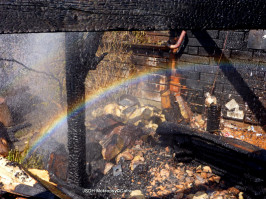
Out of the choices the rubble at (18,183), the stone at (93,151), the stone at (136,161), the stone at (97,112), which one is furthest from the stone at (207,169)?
the stone at (97,112)

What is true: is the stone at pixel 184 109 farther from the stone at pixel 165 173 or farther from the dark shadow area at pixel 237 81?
the stone at pixel 165 173

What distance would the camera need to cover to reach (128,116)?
611 cm

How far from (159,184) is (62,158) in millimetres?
1833

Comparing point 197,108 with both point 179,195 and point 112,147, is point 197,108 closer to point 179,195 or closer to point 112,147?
A: point 112,147

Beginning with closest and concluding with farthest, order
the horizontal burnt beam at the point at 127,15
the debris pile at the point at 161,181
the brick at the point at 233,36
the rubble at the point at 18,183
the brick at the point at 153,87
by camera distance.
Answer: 1. the horizontal burnt beam at the point at 127,15
2. the rubble at the point at 18,183
3. the debris pile at the point at 161,181
4. the brick at the point at 233,36
5. the brick at the point at 153,87

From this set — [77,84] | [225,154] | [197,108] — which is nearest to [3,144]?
[77,84]

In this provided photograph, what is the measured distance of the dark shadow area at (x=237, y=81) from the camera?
4.96 m

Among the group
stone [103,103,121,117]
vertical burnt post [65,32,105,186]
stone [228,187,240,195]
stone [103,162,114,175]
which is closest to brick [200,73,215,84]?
stone [103,103,121,117]

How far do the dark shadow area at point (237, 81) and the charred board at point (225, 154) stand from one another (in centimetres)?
137

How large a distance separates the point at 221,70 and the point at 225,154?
209cm

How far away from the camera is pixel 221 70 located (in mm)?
5156

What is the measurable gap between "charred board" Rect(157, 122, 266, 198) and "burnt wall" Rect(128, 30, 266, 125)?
1.36 m

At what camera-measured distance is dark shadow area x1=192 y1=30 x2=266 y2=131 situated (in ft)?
16.3

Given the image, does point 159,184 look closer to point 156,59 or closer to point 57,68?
point 156,59
